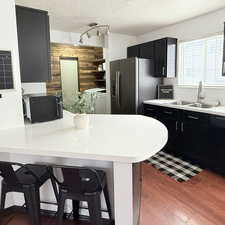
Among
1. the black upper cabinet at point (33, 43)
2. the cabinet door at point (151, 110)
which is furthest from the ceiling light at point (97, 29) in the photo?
the black upper cabinet at point (33, 43)

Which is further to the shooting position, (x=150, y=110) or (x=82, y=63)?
(x=82, y=63)

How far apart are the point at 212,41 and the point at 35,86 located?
128 inches

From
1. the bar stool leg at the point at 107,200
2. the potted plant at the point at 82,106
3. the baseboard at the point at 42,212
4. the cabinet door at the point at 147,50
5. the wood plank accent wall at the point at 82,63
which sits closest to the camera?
the bar stool leg at the point at 107,200

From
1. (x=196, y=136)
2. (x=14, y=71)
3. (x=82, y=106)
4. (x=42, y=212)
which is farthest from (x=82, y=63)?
(x=42, y=212)

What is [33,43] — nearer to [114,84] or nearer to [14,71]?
[14,71]

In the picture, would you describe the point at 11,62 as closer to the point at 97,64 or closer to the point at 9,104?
the point at 9,104

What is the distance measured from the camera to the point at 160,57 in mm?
3869

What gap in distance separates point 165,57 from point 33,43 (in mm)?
2628

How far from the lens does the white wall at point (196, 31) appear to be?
3208 millimetres

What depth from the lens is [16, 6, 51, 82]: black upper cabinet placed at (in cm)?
176

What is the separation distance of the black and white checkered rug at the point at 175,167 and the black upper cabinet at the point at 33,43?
6.78ft

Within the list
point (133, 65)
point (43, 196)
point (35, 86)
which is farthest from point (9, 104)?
point (133, 65)

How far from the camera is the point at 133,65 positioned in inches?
148

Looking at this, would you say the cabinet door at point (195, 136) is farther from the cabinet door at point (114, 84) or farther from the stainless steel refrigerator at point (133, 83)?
the cabinet door at point (114, 84)
